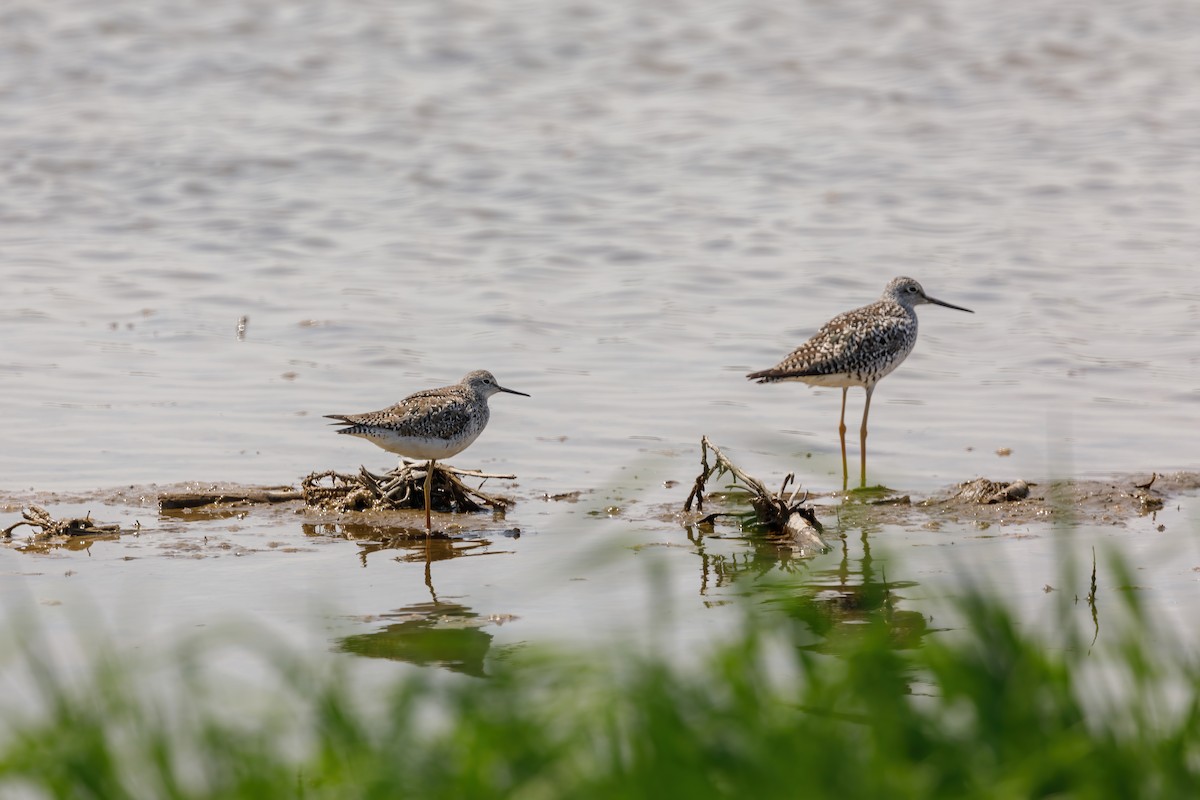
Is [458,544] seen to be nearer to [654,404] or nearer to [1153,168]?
[654,404]

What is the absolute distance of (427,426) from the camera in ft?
28.9

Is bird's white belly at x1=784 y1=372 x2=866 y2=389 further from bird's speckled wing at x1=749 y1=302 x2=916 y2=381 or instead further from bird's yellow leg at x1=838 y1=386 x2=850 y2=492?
bird's yellow leg at x1=838 y1=386 x2=850 y2=492

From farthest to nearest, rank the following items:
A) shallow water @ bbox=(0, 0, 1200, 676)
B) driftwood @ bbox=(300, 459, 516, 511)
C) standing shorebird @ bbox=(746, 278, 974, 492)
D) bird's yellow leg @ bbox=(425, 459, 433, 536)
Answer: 1. standing shorebird @ bbox=(746, 278, 974, 492)
2. shallow water @ bbox=(0, 0, 1200, 676)
3. driftwood @ bbox=(300, 459, 516, 511)
4. bird's yellow leg @ bbox=(425, 459, 433, 536)

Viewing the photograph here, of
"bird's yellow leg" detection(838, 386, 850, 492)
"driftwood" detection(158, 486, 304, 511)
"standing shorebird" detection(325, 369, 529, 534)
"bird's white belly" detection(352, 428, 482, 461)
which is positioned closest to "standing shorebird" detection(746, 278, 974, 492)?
"bird's yellow leg" detection(838, 386, 850, 492)

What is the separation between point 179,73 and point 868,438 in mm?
13875

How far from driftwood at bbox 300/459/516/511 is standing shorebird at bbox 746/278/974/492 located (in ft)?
6.27

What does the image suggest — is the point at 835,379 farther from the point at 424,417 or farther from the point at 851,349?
the point at 424,417

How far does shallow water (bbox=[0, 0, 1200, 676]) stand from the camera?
9891 mm

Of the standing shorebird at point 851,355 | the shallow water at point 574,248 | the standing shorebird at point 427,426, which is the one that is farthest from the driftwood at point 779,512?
the standing shorebird at point 851,355

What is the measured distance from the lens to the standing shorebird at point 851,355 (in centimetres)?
1025

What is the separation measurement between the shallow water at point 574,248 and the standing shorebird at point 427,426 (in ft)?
1.80

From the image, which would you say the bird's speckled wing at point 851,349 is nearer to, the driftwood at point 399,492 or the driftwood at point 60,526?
the driftwood at point 399,492

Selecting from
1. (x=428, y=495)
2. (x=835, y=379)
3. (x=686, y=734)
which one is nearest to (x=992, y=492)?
(x=835, y=379)

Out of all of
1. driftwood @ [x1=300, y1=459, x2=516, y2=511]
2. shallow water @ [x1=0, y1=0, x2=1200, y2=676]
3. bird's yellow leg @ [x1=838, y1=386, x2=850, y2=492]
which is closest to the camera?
driftwood @ [x1=300, y1=459, x2=516, y2=511]
